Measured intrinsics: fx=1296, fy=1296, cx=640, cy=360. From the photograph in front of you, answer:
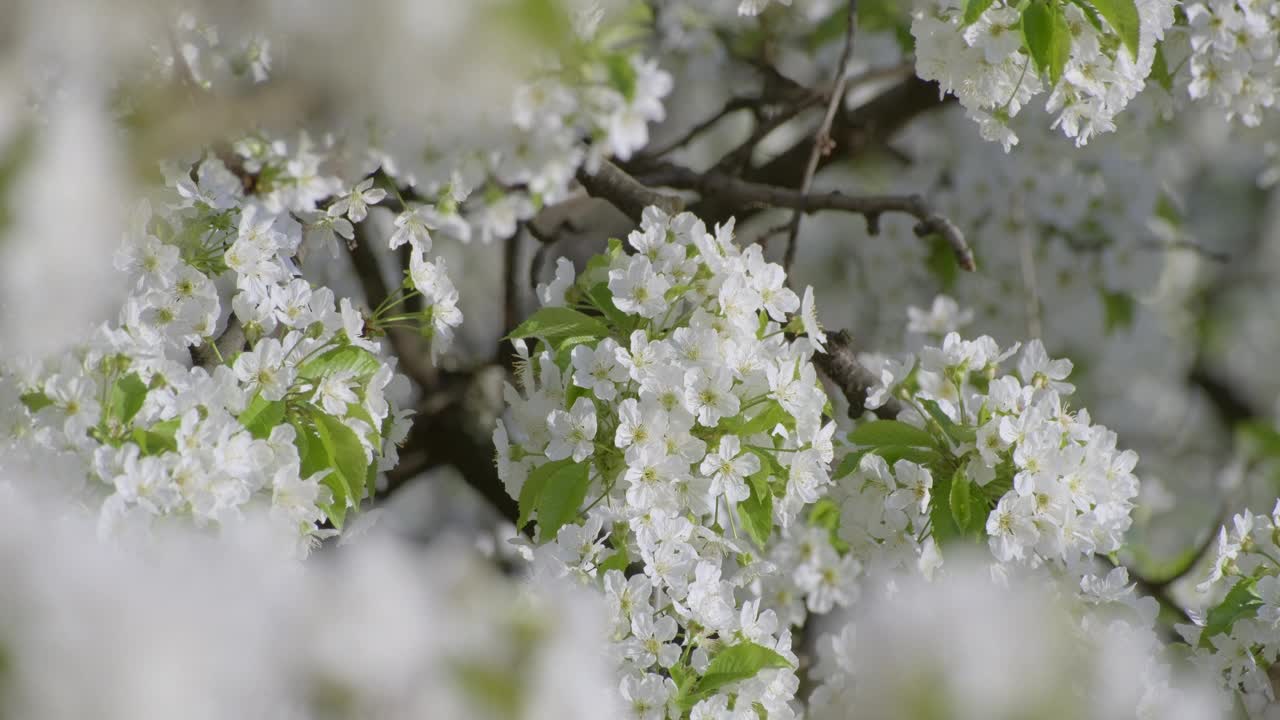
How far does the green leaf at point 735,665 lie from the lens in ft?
4.66

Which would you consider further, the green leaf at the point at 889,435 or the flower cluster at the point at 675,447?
the green leaf at the point at 889,435

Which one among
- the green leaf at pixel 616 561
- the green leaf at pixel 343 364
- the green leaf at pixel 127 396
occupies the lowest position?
the green leaf at pixel 616 561

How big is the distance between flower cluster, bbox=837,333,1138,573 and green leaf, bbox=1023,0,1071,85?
34cm

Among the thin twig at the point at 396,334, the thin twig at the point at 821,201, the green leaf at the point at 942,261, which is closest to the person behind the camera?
the thin twig at the point at 821,201

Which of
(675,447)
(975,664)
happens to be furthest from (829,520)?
(975,664)

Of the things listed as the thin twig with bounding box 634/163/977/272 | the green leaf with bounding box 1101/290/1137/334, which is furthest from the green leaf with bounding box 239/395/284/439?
the green leaf with bounding box 1101/290/1137/334

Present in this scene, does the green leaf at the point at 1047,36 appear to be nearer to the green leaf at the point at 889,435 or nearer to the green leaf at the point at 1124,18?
the green leaf at the point at 1124,18

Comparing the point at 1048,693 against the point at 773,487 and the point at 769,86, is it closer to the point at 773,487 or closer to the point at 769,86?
the point at 773,487

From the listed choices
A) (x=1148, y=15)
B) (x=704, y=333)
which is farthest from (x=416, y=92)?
(x=1148, y=15)

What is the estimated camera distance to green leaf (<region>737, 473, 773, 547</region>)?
1468 millimetres

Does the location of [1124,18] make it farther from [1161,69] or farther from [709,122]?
[709,122]

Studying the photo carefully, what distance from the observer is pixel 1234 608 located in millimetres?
1557

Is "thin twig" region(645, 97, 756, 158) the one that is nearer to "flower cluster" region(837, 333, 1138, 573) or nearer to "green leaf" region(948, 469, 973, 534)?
"flower cluster" region(837, 333, 1138, 573)

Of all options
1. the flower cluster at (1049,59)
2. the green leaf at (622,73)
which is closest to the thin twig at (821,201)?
the flower cluster at (1049,59)
